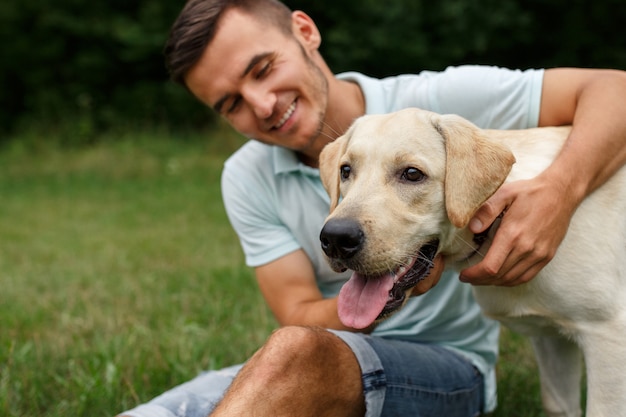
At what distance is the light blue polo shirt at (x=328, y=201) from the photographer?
339 cm

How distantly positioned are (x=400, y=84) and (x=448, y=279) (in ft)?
3.06

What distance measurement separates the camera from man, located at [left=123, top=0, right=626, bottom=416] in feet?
9.83

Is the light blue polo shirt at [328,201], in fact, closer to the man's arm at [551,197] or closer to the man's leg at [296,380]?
the man's arm at [551,197]

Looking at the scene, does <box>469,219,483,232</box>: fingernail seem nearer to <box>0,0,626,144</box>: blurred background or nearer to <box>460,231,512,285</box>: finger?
<box>460,231,512,285</box>: finger

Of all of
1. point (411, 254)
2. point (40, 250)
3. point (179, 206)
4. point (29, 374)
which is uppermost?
point (411, 254)

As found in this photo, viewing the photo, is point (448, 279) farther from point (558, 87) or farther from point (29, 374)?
point (29, 374)

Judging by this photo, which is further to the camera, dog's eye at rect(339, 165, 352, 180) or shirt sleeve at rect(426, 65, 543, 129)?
shirt sleeve at rect(426, 65, 543, 129)

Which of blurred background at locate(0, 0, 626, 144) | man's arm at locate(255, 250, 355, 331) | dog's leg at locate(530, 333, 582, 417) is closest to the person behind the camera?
dog's leg at locate(530, 333, 582, 417)

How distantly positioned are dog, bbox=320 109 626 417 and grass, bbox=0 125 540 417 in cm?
108

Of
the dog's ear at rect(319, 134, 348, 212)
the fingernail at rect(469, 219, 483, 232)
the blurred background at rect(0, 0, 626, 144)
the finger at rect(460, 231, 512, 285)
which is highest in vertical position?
the dog's ear at rect(319, 134, 348, 212)

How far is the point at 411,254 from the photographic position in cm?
265

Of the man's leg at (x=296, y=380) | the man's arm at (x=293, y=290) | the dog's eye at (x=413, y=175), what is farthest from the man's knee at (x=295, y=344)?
the dog's eye at (x=413, y=175)

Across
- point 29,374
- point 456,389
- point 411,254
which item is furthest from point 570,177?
point 29,374

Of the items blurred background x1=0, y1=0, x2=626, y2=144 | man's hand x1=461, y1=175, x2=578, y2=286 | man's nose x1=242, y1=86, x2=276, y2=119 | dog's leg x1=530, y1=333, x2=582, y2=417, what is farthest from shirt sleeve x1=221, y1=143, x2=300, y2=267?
blurred background x1=0, y1=0, x2=626, y2=144
